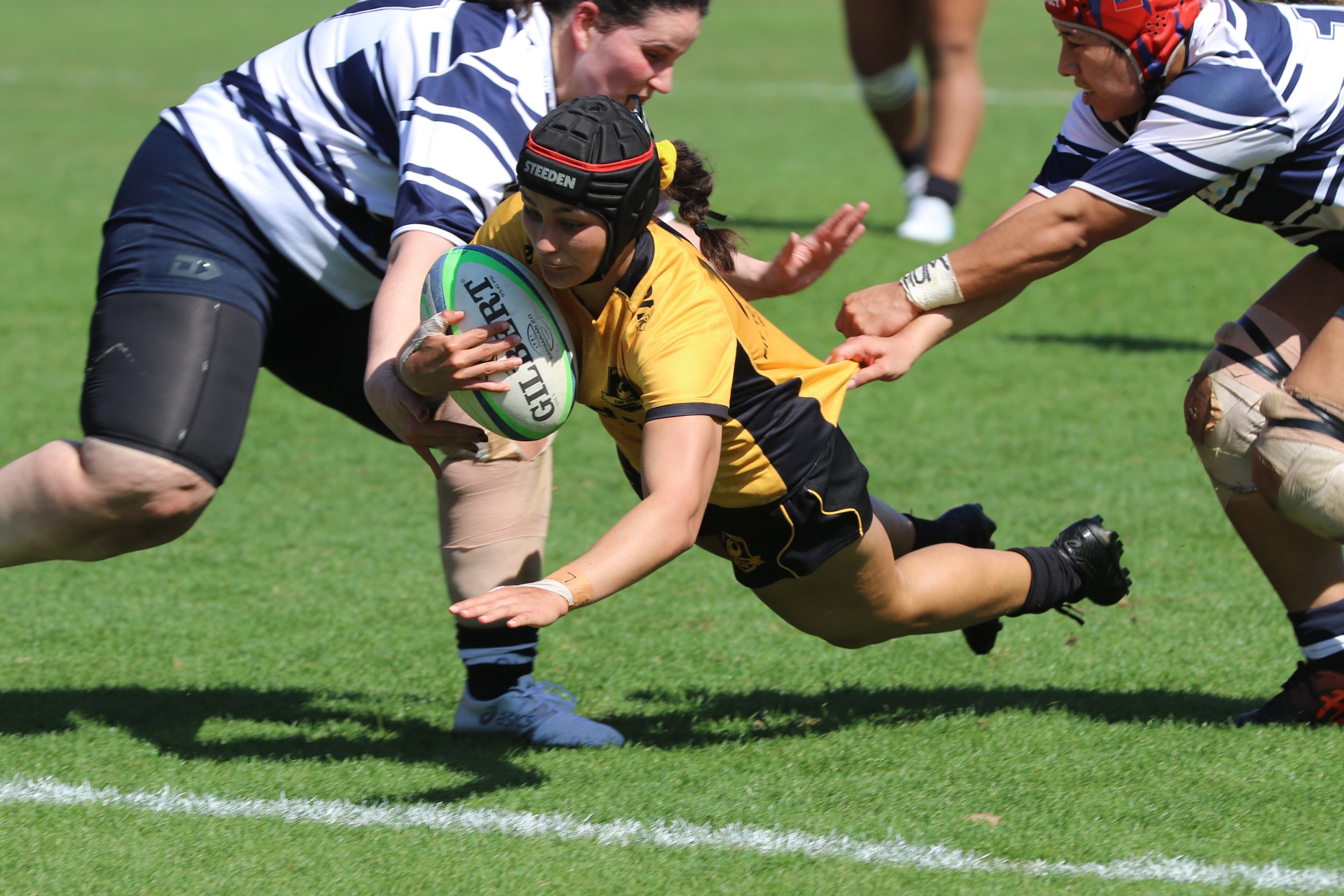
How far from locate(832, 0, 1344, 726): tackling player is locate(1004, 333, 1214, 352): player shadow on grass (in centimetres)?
429

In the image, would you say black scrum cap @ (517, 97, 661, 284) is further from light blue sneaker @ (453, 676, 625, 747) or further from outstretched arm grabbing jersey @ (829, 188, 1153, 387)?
light blue sneaker @ (453, 676, 625, 747)

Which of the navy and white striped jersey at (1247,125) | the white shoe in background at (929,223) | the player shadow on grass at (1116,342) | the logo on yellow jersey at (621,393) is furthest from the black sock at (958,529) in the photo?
the white shoe in background at (929,223)

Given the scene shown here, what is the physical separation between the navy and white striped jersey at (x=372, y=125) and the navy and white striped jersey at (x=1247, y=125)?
4.45 ft

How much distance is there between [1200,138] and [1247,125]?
11 centimetres

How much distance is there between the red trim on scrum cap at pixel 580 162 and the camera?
3.10 metres

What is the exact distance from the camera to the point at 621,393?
336 cm

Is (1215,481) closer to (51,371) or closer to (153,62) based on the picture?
(51,371)

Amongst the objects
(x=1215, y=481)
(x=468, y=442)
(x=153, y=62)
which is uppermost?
(x=468, y=442)

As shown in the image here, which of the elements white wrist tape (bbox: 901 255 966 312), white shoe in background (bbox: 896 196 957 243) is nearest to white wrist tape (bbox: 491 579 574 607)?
white wrist tape (bbox: 901 255 966 312)

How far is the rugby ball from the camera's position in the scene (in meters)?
3.26

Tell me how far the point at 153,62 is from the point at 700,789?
1690cm

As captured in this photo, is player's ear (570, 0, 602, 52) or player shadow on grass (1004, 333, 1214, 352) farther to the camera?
player shadow on grass (1004, 333, 1214, 352)

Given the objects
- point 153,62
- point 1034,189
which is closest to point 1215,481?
point 1034,189

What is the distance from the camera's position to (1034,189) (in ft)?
13.0
